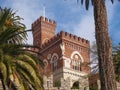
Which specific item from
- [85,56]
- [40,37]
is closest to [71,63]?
[85,56]

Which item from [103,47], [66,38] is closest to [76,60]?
[66,38]

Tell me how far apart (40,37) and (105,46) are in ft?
161

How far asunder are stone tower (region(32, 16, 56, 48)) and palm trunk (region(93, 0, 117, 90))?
157 feet

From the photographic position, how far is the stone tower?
208ft

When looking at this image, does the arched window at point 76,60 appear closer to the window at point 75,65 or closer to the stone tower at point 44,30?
the window at point 75,65

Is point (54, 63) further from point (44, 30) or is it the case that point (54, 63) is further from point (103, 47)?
point (103, 47)

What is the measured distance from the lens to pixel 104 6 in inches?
615

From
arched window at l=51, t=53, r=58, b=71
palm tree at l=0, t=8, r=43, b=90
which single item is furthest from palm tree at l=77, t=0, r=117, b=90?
arched window at l=51, t=53, r=58, b=71

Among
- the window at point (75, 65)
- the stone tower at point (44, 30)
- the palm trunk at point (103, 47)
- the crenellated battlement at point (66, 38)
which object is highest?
the stone tower at point (44, 30)

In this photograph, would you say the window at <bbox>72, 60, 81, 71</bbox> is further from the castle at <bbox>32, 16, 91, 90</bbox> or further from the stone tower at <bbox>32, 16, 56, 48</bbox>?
the stone tower at <bbox>32, 16, 56, 48</bbox>

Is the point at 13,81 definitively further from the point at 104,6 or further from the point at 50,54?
the point at 50,54

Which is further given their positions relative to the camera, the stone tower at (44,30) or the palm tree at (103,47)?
the stone tower at (44,30)

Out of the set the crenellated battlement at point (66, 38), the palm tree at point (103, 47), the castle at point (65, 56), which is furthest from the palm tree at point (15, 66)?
the crenellated battlement at point (66, 38)

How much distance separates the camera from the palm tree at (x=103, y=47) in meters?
14.1
